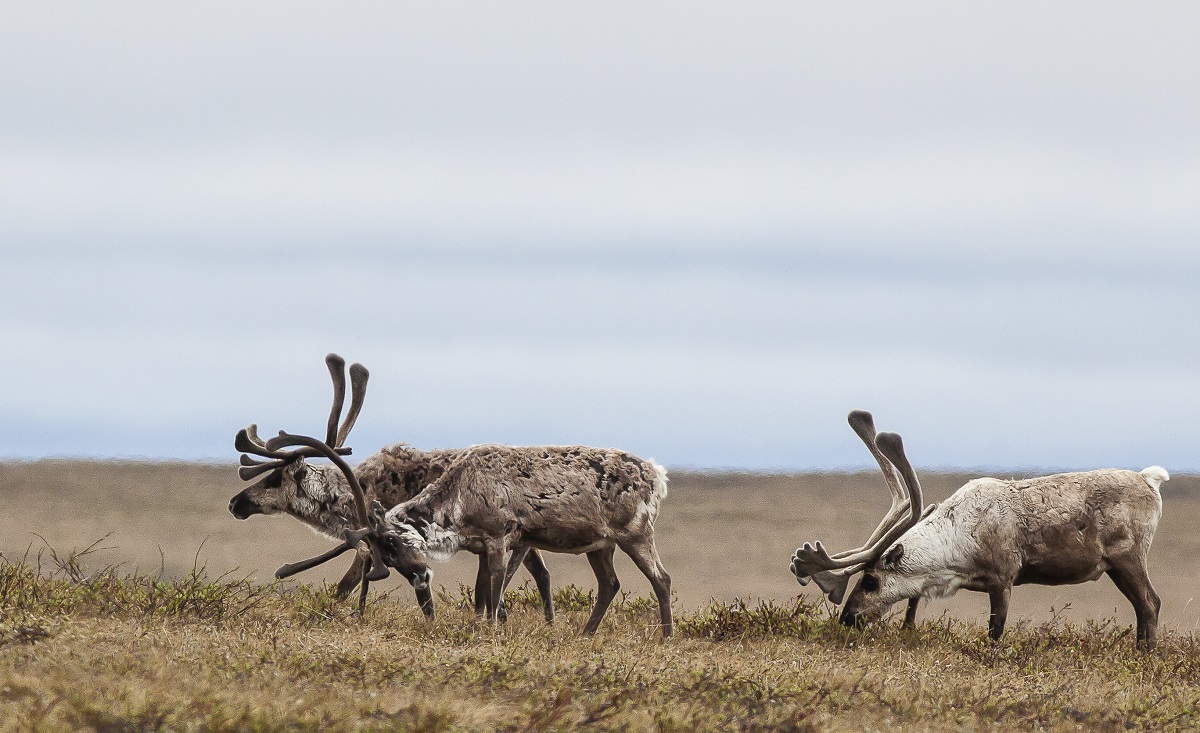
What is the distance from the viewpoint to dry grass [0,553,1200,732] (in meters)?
7.04

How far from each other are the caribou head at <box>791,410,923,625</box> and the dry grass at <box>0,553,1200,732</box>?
42 cm

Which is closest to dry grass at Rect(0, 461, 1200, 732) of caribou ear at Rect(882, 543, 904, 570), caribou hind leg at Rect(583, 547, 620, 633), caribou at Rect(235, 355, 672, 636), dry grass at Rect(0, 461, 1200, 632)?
caribou hind leg at Rect(583, 547, 620, 633)

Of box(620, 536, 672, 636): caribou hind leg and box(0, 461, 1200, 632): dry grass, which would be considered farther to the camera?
box(0, 461, 1200, 632): dry grass

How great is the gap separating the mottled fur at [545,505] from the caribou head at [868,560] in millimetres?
1563

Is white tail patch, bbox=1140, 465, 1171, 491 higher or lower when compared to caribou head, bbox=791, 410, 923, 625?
higher

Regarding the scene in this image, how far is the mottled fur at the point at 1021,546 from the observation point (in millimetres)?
13141

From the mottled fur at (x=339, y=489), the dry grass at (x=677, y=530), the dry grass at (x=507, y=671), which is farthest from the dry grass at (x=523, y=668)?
the dry grass at (x=677, y=530)

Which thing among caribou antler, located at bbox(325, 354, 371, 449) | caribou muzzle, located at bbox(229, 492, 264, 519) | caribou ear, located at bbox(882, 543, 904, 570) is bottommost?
caribou ear, located at bbox(882, 543, 904, 570)

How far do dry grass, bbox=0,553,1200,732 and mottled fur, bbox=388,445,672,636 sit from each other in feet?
2.35

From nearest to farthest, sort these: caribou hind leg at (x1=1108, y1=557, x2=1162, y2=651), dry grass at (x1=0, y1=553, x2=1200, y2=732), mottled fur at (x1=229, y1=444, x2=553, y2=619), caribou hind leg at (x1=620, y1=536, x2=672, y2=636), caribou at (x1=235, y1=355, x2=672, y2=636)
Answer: dry grass at (x1=0, y1=553, x2=1200, y2=732) → caribou at (x1=235, y1=355, x2=672, y2=636) → caribou hind leg at (x1=620, y1=536, x2=672, y2=636) → caribou hind leg at (x1=1108, y1=557, x2=1162, y2=651) → mottled fur at (x1=229, y1=444, x2=553, y2=619)

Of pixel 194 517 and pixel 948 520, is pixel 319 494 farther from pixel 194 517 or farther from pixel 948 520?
pixel 194 517

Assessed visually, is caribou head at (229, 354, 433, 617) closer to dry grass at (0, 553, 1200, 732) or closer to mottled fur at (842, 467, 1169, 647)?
dry grass at (0, 553, 1200, 732)

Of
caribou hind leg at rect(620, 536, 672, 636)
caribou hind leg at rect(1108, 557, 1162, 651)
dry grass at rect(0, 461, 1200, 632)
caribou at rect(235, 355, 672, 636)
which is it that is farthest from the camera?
dry grass at rect(0, 461, 1200, 632)

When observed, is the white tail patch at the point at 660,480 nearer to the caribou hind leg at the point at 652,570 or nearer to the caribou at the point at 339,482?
the caribou hind leg at the point at 652,570
